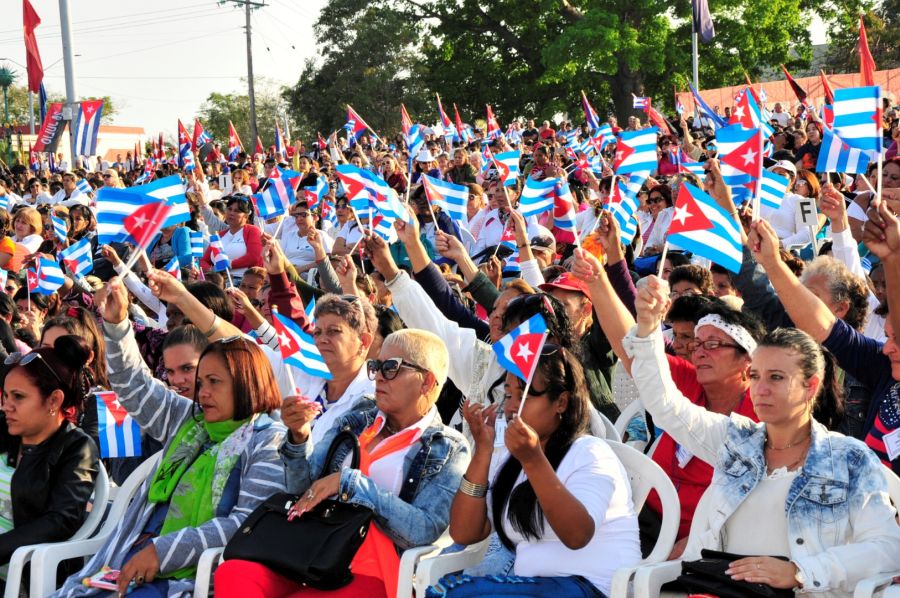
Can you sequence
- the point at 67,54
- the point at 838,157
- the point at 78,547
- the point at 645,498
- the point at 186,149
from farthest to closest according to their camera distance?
the point at 67,54 < the point at 186,149 < the point at 838,157 < the point at 78,547 < the point at 645,498

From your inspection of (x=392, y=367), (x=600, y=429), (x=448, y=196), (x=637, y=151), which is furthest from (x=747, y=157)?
(x=448, y=196)

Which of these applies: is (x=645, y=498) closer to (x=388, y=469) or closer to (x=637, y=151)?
(x=388, y=469)

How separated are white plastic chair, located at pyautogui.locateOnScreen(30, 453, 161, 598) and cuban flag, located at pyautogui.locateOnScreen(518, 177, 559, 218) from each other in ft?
16.1

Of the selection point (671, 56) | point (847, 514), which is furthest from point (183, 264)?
point (671, 56)

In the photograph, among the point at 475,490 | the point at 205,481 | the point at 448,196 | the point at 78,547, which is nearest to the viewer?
the point at 475,490

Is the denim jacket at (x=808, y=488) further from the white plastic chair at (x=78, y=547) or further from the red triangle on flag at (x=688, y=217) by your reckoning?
the white plastic chair at (x=78, y=547)

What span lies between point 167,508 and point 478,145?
681 inches

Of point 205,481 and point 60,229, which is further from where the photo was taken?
point 60,229

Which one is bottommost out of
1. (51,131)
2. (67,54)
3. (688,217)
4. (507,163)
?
(688,217)

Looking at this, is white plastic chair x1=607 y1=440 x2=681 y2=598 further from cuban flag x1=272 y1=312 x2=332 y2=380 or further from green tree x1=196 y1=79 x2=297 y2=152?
green tree x1=196 y1=79 x2=297 y2=152

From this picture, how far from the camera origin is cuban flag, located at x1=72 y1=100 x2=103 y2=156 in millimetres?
21906

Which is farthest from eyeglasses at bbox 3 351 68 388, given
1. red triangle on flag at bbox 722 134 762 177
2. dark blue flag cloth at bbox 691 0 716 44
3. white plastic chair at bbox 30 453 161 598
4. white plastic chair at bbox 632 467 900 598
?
dark blue flag cloth at bbox 691 0 716 44

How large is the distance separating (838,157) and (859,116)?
0.80m

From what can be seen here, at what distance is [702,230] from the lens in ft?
16.5
